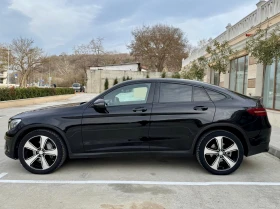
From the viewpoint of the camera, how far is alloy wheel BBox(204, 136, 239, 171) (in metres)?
4.65

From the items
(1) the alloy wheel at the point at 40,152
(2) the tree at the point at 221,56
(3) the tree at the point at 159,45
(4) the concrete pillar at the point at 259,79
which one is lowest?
(1) the alloy wheel at the point at 40,152

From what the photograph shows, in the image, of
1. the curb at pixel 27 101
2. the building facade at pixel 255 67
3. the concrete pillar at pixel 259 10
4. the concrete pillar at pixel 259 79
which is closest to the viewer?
the building facade at pixel 255 67

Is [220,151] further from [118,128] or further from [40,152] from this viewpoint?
[40,152]

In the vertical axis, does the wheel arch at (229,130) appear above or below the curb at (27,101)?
above

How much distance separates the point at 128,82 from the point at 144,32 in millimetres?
47830

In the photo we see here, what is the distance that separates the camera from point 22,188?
403cm

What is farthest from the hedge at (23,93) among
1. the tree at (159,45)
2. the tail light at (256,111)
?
the tree at (159,45)

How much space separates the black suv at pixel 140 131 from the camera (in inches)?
181

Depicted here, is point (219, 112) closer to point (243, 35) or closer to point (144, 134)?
point (144, 134)

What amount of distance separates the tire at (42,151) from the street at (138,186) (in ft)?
0.50

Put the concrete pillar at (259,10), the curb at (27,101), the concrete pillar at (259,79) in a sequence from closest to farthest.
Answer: the concrete pillar at (259,10)
the concrete pillar at (259,79)
the curb at (27,101)

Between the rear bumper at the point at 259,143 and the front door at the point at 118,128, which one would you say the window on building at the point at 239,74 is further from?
the front door at the point at 118,128

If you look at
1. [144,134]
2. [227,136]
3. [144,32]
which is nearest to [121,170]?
[144,134]

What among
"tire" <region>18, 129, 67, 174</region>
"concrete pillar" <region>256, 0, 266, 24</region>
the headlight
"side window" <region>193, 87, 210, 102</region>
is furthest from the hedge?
"side window" <region>193, 87, 210, 102</region>
